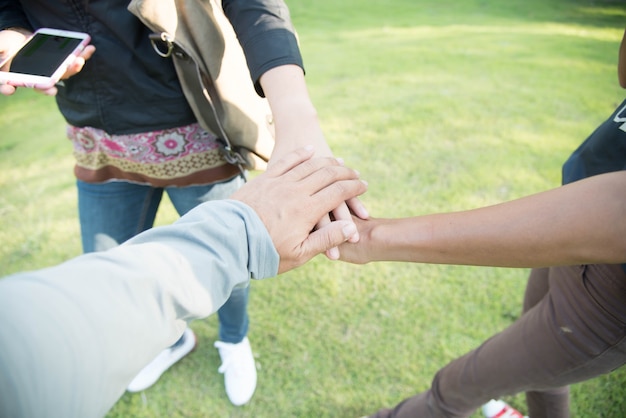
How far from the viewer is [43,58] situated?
118 cm

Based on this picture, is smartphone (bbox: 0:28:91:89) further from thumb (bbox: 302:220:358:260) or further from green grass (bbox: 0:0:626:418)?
green grass (bbox: 0:0:626:418)

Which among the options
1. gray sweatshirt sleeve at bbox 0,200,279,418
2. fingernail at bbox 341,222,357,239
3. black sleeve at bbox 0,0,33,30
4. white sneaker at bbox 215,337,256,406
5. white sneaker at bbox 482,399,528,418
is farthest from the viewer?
white sneaker at bbox 215,337,256,406

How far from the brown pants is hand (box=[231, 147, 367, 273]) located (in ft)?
1.96

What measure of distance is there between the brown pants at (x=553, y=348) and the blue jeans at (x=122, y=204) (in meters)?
1.04

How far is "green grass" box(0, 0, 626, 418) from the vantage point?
6.26ft

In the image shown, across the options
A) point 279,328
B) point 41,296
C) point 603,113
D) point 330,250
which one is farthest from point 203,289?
point 603,113

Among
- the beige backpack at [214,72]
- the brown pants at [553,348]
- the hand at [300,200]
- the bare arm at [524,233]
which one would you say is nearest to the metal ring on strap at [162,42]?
Answer: the beige backpack at [214,72]

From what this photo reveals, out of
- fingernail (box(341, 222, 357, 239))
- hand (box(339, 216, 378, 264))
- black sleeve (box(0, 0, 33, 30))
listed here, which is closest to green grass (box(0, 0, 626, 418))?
hand (box(339, 216, 378, 264))

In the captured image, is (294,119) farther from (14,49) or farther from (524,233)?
(14,49)

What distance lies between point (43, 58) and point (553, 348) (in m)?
1.69

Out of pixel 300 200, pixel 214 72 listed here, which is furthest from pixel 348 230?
pixel 214 72

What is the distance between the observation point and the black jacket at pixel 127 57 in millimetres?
1176

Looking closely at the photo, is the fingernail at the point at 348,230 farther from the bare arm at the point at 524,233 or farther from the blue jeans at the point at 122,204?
the blue jeans at the point at 122,204

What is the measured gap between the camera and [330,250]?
1193mm
